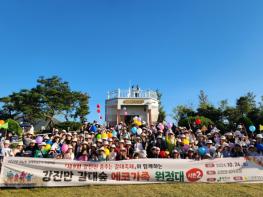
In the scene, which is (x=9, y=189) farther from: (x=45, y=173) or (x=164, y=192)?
(x=164, y=192)

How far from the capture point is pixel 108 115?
34781mm

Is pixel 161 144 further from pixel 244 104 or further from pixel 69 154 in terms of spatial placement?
pixel 244 104

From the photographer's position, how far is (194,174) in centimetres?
927

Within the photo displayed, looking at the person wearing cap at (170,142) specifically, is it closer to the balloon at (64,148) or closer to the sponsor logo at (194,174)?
the sponsor logo at (194,174)

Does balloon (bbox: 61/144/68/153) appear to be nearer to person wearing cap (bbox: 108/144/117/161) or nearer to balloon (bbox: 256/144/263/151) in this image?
person wearing cap (bbox: 108/144/117/161)

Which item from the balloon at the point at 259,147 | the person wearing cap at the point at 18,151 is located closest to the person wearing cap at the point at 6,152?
the person wearing cap at the point at 18,151

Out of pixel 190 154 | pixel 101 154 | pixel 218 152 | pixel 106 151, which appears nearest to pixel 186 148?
pixel 190 154

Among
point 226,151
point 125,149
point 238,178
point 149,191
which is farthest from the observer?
point 226,151

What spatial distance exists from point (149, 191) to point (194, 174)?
1.76m

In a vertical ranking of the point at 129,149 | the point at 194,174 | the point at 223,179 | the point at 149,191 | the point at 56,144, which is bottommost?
the point at 149,191

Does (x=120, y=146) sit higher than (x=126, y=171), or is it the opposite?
(x=120, y=146)

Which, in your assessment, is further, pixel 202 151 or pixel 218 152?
pixel 218 152

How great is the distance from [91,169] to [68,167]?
0.71 meters

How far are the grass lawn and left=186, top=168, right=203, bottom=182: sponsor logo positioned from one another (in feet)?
1.14
